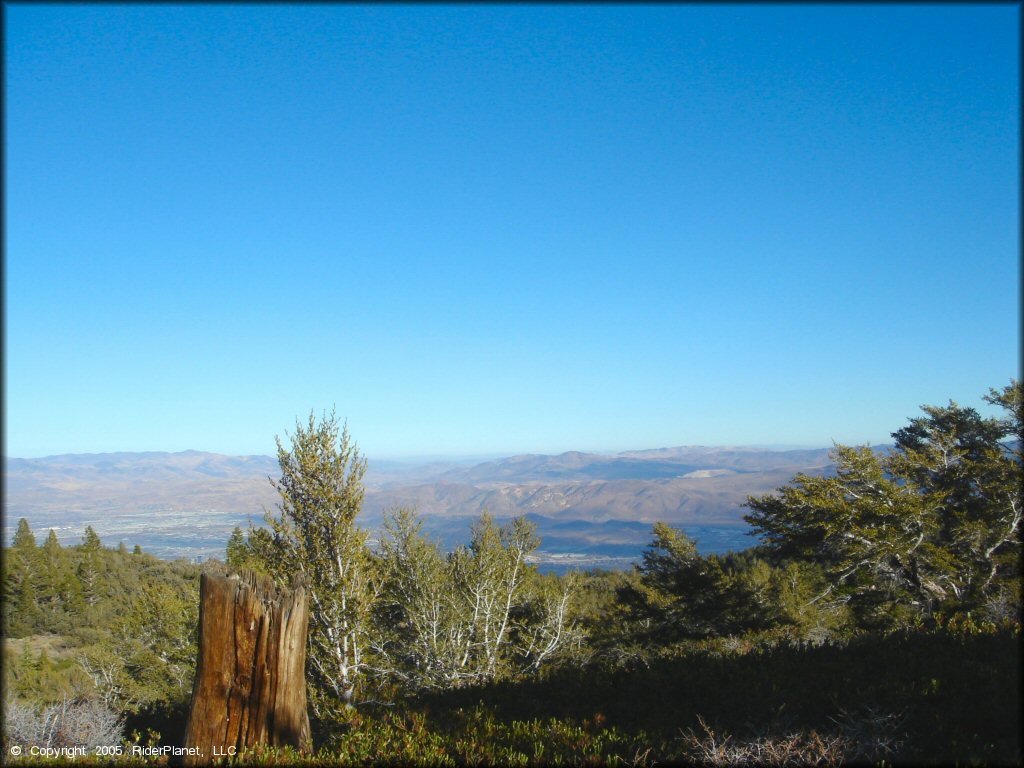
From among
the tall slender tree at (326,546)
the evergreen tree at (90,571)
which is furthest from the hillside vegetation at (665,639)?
the evergreen tree at (90,571)

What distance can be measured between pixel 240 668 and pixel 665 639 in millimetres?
21050

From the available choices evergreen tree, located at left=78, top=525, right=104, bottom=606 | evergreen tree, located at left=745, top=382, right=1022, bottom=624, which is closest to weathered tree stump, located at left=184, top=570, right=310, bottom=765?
evergreen tree, located at left=745, top=382, right=1022, bottom=624

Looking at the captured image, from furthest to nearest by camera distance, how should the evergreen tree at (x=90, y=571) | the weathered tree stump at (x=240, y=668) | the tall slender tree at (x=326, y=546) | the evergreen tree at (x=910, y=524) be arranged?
the evergreen tree at (x=90, y=571), the evergreen tree at (x=910, y=524), the tall slender tree at (x=326, y=546), the weathered tree stump at (x=240, y=668)

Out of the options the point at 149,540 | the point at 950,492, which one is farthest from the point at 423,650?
the point at 149,540

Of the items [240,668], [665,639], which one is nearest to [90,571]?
[665,639]

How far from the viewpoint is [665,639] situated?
24.0 meters

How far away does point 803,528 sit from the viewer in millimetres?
17266

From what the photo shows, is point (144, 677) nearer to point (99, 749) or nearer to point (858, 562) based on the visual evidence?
point (99, 749)

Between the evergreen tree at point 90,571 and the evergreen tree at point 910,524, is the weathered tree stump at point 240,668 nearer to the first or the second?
the evergreen tree at point 910,524

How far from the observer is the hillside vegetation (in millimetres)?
5828

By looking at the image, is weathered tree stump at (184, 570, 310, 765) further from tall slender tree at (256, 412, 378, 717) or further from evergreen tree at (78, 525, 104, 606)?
evergreen tree at (78, 525, 104, 606)

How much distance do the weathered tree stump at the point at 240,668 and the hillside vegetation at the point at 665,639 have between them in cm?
45

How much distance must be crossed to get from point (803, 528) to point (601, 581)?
32887 mm

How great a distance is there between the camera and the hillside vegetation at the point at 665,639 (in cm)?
583
